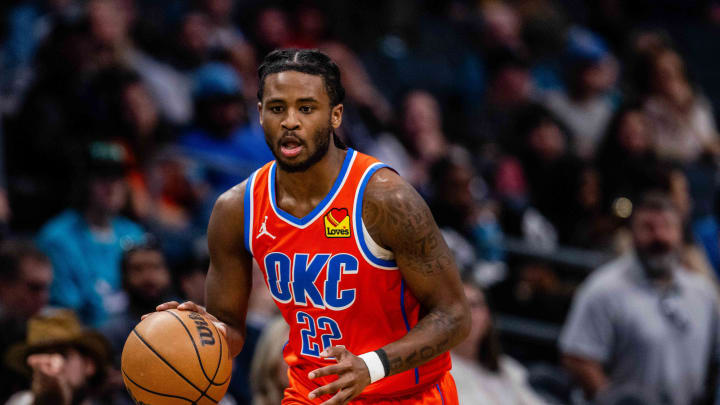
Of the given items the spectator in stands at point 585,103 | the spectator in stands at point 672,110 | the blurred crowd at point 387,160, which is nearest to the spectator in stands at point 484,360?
the blurred crowd at point 387,160

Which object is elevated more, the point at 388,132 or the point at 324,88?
the point at 324,88

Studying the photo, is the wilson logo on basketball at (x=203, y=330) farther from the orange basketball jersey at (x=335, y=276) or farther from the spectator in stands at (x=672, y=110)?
the spectator in stands at (x=672, y=110)

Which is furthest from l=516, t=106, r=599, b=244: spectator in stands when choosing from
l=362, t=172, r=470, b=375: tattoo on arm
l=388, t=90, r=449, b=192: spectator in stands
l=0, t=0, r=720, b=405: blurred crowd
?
l=362, t=172, r=470, b=375: tattoo on arm

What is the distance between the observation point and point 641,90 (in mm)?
10312

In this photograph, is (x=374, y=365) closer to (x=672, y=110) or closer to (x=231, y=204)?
(x=231, y=204)

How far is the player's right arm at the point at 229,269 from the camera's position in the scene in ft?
14.2

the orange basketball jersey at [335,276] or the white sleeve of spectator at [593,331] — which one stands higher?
the orange basketball jersey at [335,276]

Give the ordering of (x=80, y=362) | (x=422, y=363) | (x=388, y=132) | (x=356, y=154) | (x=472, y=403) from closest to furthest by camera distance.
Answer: (x=422, y=363)
(x=356, y=154)
(x=80, y=362)
(x=472, y=403)
(x=388, y=132)

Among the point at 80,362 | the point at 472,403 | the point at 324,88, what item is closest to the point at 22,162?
the point at 80,362

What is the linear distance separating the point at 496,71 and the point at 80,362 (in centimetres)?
691

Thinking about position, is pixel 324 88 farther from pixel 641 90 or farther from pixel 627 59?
pixel 627 59

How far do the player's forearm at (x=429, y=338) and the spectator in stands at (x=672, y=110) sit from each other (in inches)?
253

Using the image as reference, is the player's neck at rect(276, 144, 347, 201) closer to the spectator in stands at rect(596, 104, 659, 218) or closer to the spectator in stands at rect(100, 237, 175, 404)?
the spectator in stands at rect(100, 237, 175, 404)

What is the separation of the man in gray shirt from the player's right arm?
3175 mm
